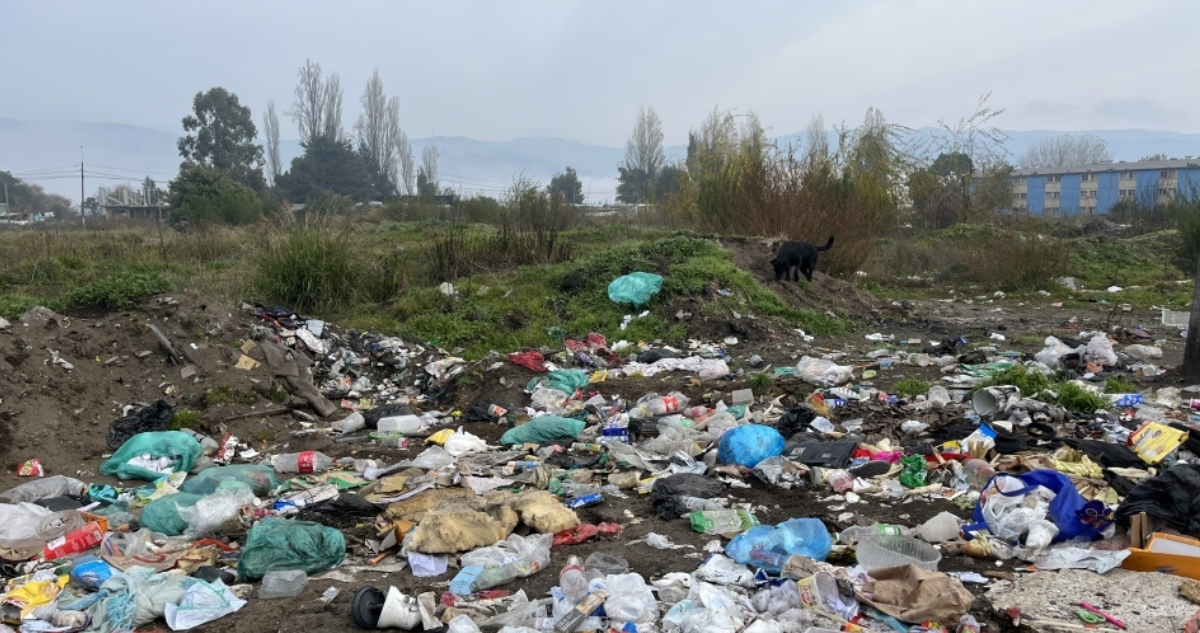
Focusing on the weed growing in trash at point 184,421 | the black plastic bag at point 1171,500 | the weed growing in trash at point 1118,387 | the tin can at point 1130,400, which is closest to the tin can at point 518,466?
the weed growing in trash at point 184,421

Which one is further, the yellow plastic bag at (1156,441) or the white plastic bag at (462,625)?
the yellow plastic bag at (1156,441)

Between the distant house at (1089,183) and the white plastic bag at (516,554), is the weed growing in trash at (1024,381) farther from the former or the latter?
the distant house at (1089,183)

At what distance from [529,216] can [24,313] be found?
7957 millimetres

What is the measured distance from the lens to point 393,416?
678cm

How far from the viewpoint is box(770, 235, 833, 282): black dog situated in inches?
470

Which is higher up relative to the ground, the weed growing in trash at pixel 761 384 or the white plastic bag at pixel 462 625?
the weed growing in trash at pixel 761 384

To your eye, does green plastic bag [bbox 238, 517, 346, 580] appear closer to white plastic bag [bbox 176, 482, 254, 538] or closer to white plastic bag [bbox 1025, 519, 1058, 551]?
white plastic bag [bbox 176, 482, 254, 538]

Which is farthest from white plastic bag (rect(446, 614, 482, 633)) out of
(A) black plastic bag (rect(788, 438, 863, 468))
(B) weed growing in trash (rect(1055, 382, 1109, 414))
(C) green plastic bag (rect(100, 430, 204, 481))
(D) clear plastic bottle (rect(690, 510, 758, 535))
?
(B) weed growing in trash (rect(1055, 382, 1109, 414))

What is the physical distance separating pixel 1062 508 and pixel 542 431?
3.29m

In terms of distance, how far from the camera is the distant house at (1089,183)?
139ft

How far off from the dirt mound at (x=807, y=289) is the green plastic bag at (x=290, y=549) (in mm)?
8385

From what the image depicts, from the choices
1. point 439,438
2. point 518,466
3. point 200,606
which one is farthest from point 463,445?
point 200,606

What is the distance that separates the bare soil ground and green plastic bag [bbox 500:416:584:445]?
0.46m

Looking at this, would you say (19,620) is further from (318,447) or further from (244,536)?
(318,447)
